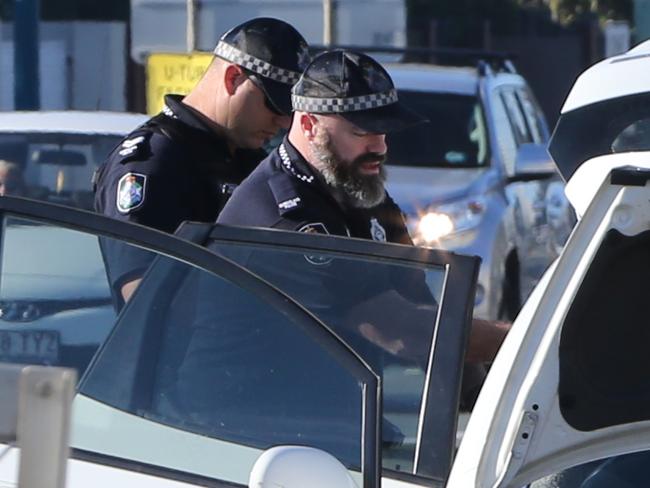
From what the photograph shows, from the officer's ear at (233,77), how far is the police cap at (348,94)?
42 cm

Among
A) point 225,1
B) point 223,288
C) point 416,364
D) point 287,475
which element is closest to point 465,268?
point 416,364

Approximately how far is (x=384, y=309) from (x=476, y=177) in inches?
243

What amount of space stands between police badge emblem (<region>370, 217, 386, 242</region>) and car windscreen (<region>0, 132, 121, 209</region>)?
3824mm

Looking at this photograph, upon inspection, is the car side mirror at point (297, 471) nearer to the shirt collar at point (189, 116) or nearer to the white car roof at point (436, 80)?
the shirt collar at point (189, 116)

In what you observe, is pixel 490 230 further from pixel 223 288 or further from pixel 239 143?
pixel 223 288

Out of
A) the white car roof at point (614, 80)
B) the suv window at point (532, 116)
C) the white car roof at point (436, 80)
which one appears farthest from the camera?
the suv window at point (532, 116)

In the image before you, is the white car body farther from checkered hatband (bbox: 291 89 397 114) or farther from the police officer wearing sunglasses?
the police officer wearing sunglasses

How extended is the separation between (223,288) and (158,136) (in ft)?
4.63

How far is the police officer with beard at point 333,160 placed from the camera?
3836 millimetres

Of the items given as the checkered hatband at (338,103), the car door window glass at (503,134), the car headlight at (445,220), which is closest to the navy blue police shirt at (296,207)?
the checkered hatband at (338,103)

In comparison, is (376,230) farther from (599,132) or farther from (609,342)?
(609,342)

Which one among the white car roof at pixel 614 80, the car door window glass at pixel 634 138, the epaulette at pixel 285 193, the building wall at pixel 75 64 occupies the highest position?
the white car roof at pixel 614 80

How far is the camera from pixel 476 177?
924 centimetres

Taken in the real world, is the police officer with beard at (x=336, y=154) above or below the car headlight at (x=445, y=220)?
above
